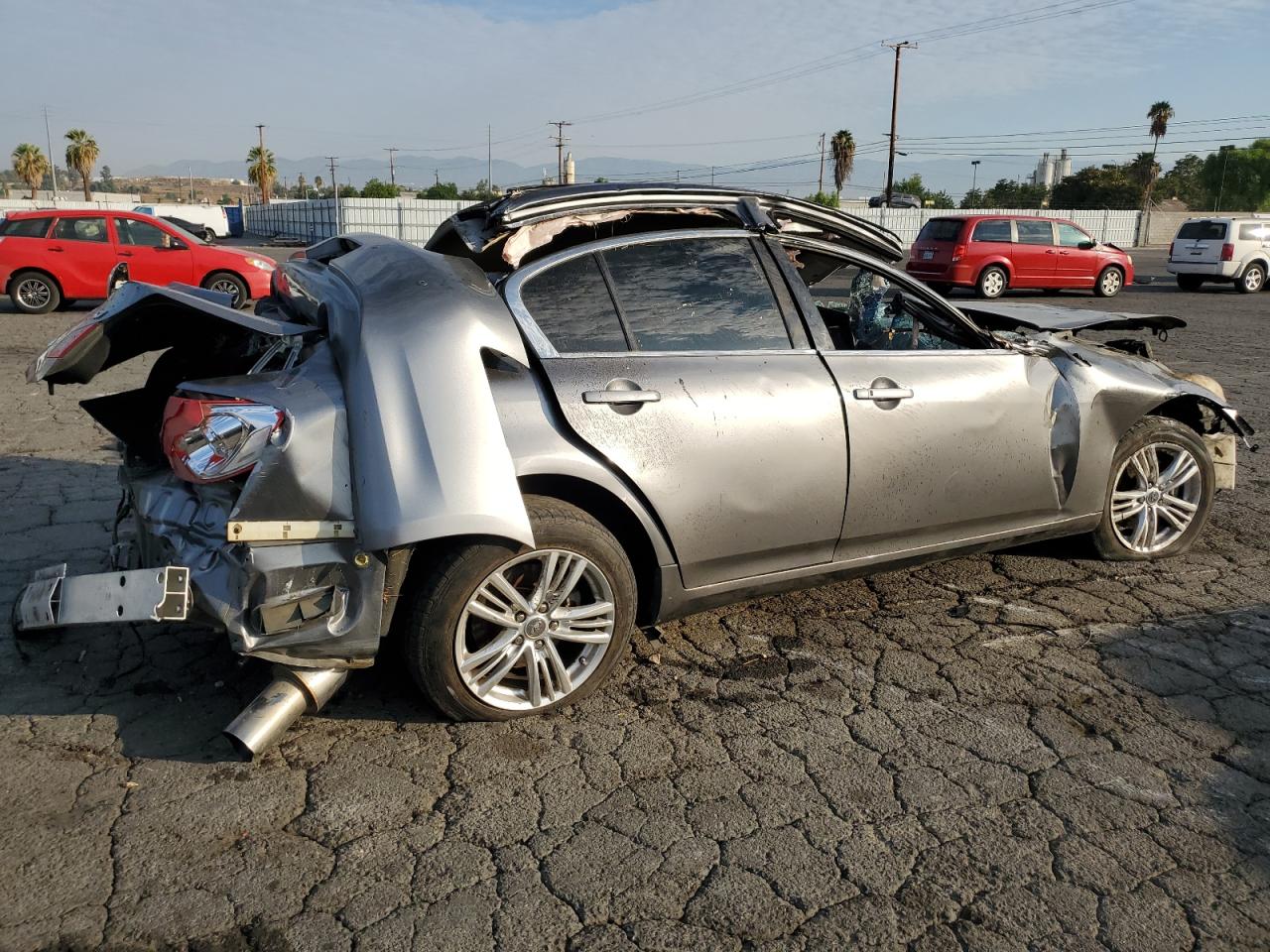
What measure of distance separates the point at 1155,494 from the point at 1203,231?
2168 cm

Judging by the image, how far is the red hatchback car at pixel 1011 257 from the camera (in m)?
20.1

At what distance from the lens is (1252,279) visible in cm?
2320

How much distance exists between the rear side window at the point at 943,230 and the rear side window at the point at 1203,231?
6062mm

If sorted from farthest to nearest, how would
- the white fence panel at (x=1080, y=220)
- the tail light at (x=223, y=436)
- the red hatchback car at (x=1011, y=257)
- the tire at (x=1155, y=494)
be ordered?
1. the white fence panel at (x=1080, y=220)
2. the red hatchback car at (x=1011, y=257)
3. the tire at (x=1155, y=494)
4. the tail light at (x=223, y=436)

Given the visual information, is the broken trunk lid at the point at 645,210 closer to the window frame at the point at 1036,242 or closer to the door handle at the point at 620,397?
the door handle at the point at 620,397

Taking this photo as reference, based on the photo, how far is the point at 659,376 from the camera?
3564 millimetres

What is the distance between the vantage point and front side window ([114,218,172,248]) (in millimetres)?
15719

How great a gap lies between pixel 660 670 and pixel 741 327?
1.34 m

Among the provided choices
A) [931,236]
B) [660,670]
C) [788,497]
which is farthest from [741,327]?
[931,236]

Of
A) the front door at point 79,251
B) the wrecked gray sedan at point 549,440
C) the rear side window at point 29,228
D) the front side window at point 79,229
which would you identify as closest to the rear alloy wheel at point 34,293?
the front door at point 79,251

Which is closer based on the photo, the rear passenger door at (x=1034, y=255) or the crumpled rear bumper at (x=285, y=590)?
the crumpled rear bumper at (x=285, y=590)

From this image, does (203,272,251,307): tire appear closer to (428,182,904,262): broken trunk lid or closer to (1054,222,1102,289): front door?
(428,182,904,262): broken trunk lid

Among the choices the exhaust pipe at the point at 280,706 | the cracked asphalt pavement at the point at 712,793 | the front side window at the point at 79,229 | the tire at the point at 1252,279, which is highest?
the front side window at the point at 79,229

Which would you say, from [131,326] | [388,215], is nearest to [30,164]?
[388,215]
